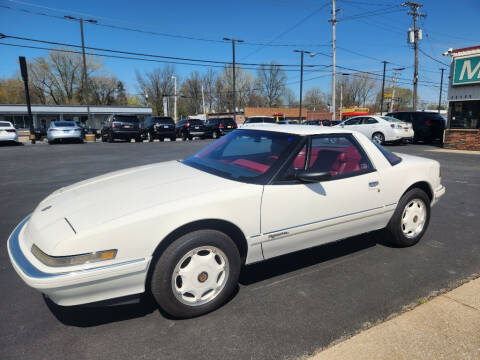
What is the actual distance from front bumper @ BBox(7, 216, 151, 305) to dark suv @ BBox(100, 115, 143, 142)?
19.2 m

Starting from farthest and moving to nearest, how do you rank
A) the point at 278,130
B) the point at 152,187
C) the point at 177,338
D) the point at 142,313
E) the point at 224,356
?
the point at 278,130
the point at 152,187
the point at 142,313
the point at 177,338
the point at 224,356

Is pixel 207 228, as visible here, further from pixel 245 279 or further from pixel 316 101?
pixel 316 101

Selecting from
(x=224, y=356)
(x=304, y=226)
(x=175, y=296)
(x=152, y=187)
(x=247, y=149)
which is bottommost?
(x=224, y=356)

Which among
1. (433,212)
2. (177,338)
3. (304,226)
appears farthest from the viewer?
(433,212)

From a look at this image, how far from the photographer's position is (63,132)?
1862cm

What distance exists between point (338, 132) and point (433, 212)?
2.89 metres

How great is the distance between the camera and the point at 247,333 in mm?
2230

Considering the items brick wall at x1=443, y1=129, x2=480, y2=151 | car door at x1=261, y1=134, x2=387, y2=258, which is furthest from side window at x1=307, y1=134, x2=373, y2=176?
brick wall at x1=443, y1=129, x2=480, y2=151

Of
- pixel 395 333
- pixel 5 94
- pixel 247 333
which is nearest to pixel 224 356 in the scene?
pixel 247 333

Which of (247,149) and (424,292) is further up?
(247,149)

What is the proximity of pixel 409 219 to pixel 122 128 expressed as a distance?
63.4 feet

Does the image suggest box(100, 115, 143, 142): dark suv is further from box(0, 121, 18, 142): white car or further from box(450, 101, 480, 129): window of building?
box(450, 101, 480, 129): window of building

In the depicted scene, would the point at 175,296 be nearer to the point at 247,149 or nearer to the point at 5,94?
the point at 247,149

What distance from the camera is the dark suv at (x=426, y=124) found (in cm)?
1745
